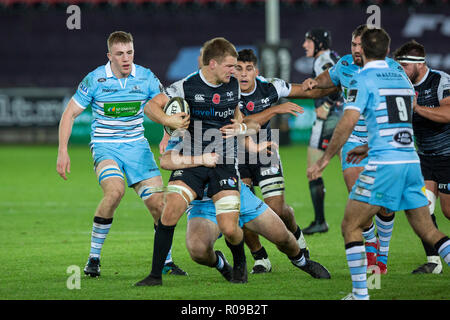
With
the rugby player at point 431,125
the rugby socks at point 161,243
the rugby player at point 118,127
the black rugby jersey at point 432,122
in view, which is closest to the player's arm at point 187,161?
the rugby socks at point 161,243

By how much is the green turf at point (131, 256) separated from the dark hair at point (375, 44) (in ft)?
6.41

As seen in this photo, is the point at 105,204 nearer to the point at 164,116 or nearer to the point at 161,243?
the point at 161,243

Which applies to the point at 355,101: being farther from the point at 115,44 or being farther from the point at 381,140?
the point at 115,44

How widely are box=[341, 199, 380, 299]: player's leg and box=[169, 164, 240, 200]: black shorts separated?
1.26m

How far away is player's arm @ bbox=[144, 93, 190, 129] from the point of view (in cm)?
679

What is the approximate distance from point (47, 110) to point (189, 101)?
1876cm

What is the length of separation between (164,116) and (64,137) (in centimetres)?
147

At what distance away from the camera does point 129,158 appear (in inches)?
315

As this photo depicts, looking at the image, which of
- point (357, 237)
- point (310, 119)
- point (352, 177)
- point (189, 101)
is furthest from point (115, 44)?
point (310, 119)

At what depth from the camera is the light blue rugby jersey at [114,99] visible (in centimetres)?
802

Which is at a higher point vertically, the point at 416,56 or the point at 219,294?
the point at 416,56

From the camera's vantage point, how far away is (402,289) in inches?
269

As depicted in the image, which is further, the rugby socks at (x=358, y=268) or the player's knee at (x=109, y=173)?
the player's knee at (x=109, y=173)

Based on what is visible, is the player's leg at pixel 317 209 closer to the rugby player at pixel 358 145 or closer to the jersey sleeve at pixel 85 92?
the rugby player at pixel 358 145
